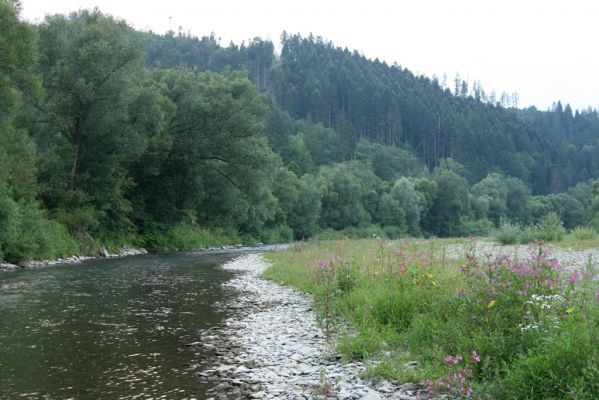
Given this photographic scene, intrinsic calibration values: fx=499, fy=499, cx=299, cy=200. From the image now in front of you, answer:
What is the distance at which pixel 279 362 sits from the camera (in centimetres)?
908

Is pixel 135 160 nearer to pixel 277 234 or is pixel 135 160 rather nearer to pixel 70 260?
pixel 70 260

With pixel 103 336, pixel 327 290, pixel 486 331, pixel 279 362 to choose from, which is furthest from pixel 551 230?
pixel 103 336

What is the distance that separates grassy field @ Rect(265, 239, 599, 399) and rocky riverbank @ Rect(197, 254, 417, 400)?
41 cm

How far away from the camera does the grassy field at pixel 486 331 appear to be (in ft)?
19.3

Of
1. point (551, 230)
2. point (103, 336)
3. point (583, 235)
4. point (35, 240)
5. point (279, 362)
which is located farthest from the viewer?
point (551, 230)

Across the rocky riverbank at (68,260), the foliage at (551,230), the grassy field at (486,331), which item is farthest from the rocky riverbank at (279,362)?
the foliage at (551,230)

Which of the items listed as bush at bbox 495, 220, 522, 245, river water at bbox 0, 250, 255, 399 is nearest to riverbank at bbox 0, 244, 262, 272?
river water at bbox 0, 250, 255, 399

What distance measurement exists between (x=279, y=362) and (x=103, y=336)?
168 inches

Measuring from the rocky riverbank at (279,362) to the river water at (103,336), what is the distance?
0.51 metres

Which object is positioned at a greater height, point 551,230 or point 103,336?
point 551,230

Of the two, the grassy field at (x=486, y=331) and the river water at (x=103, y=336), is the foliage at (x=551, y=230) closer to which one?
the river water at (x=103, y=336)

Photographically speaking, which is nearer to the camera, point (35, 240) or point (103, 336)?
point (103, 336)

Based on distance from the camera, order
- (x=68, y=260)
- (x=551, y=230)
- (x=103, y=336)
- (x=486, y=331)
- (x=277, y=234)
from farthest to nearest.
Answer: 1. (x=277, y=234)
2. (x=551, y=230)
3. (x=68, y=260)
4. (x=103, y=336)
5. (x=486, y=331)

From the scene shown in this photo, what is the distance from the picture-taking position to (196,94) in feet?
163
